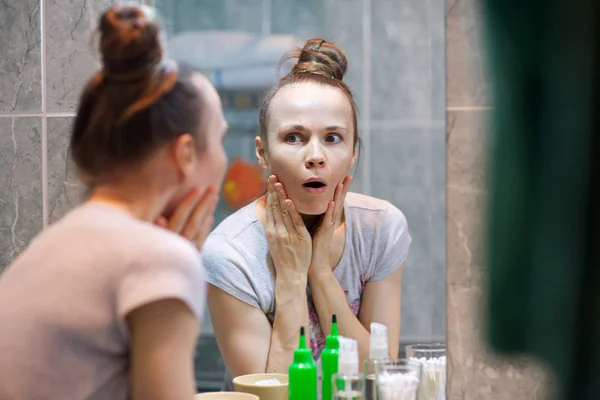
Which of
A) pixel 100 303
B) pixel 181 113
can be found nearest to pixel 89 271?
pixel 100 303

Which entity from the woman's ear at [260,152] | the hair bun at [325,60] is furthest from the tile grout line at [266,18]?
the woman's ear at [260,152]

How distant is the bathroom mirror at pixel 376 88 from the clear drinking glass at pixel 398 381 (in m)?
0.18

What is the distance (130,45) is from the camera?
837 millimetres

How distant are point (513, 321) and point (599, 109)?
281 millimetres

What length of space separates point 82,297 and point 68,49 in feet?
2.52

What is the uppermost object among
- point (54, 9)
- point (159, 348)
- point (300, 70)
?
point (54, 9)

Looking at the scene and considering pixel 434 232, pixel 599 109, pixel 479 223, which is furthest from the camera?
pixel 434 232

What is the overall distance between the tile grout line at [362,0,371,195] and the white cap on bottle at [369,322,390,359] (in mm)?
260

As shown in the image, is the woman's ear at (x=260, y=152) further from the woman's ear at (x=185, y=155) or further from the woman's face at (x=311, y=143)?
the woman's ear at (x=185, y=155)

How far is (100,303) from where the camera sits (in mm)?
776

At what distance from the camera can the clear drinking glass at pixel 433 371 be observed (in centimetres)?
118

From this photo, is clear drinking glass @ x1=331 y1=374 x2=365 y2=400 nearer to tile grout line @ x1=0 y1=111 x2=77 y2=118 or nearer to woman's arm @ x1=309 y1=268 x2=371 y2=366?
woman's arm @ x1=309 y1=268 x2=371 y2=366

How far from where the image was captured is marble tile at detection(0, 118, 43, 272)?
1.44 meters

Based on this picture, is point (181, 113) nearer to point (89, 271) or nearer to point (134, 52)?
point (134, 52)
